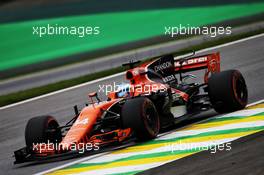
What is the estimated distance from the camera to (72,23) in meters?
26.5

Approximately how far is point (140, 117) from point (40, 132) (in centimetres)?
161

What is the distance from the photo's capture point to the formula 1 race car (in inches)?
443

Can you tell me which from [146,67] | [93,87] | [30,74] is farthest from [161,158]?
[30,74]

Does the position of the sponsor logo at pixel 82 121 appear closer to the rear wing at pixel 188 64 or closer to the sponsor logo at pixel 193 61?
the rear wing at pixel 188 64

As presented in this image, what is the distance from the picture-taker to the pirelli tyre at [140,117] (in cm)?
1109

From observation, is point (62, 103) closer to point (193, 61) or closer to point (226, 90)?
point (193, 61)

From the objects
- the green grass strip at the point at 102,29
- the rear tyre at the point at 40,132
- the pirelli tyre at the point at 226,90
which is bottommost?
the rear tyre at the point at 40,132

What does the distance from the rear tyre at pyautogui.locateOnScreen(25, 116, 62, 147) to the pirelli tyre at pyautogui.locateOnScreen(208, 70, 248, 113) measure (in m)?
2.54

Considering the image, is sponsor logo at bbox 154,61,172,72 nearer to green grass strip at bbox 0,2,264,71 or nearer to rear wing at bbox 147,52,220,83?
rear wing at bbox 147,52,220,83

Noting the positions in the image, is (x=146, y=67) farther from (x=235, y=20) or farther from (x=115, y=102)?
(x=235, y=20)

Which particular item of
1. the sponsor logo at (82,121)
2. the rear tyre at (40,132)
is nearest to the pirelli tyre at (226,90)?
the sponsor logo at (82,121)

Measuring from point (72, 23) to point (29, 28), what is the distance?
61.4 inches

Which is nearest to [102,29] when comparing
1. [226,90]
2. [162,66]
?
[162,66]

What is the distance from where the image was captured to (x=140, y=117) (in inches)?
436
